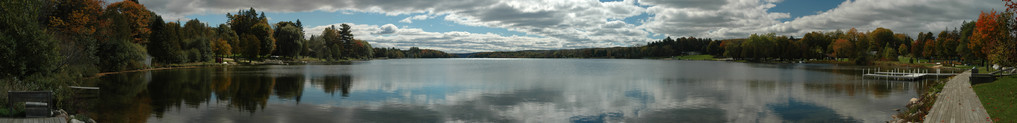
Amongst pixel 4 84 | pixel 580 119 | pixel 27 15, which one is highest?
pixel 27 15

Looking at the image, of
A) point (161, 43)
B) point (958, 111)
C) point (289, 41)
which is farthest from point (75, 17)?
point (289, 41)

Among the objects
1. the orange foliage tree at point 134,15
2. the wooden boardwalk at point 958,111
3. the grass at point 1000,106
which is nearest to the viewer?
the grass at point 1000,106

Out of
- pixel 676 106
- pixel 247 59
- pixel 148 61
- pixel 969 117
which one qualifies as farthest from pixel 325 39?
pixel 969 117

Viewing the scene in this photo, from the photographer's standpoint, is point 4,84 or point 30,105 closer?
point 30,105

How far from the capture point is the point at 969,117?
13359 mm

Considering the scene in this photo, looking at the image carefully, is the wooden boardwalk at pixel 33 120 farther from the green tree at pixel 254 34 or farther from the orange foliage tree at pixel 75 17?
the green tree at pixel 254 34

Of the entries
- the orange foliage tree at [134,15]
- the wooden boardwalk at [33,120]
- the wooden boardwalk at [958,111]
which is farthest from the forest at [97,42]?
the wooden boardwalk at [958,111]

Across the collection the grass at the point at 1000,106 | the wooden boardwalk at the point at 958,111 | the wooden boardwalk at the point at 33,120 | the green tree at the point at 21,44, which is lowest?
the wooden boardwalk at the point at 958,111

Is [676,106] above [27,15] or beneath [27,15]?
beneath

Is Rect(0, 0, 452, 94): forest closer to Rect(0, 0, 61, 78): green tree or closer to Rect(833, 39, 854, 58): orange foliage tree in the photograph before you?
Rect(0, 0, 61, 78): green tree

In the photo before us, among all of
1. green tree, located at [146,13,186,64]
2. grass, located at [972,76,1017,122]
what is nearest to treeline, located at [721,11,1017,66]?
grass, located at [972,76,1017,122]

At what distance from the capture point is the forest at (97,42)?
20.1 m

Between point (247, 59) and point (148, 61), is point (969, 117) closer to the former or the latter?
point (148, 61)

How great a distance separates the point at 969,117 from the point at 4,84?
1005 inches
